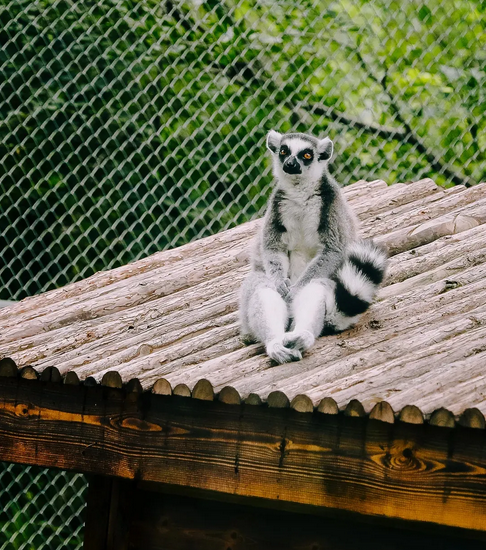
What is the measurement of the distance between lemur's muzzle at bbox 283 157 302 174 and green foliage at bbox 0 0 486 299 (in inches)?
63.2

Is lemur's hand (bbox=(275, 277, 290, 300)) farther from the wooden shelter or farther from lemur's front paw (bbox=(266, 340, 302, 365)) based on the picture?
lemur's front paw (bbox=(266, 340, 302, 365))

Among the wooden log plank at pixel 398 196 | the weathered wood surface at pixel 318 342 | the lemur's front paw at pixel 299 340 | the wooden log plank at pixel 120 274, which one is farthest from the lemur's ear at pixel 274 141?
the lemur's front paw at pixel 299 340

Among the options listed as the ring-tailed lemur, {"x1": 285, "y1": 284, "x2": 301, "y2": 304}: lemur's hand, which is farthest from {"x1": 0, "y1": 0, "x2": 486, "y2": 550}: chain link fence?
{"x1": 285, "y1": 284, "x2": 301, "y2": 304}: lemur's hand

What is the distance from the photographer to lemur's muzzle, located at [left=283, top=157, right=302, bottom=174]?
2906 millimetres

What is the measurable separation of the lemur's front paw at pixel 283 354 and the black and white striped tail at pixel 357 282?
26 cm

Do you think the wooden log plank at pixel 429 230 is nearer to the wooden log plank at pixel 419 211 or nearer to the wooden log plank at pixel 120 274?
the wooden log plank at pixel 419 211

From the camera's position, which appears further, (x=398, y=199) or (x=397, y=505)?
(x=398, y=199)

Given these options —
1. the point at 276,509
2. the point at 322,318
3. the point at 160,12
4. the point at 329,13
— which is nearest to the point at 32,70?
the point at 160,12

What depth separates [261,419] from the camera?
1921 millimetres

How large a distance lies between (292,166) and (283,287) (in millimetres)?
486

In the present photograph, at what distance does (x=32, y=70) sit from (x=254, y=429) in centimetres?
378

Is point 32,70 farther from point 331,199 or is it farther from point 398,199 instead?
point 331,199

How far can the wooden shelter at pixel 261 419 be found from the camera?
1748 mm

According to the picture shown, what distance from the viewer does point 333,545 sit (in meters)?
2.14
